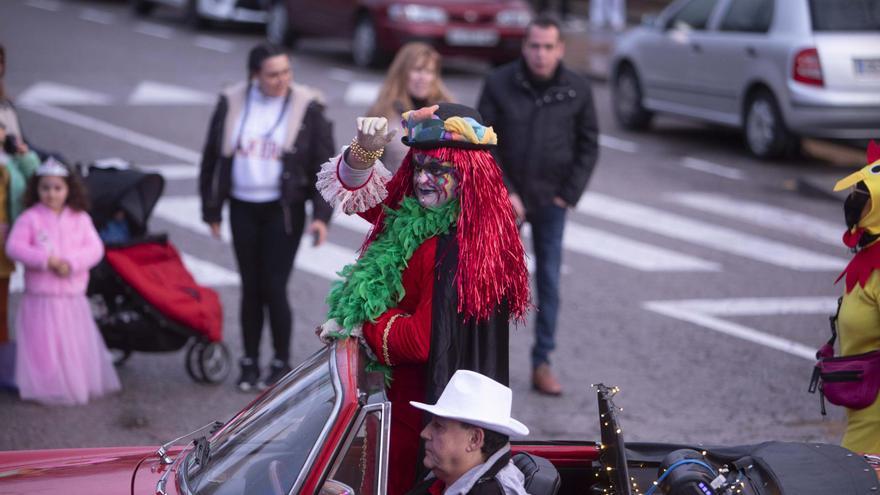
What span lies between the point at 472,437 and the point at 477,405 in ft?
0.35

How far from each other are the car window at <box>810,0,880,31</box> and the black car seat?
1050 cm

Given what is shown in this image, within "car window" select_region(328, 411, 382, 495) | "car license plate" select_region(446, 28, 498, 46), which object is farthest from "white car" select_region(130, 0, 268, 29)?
"car window" select_region(328, 411, 382, 495)

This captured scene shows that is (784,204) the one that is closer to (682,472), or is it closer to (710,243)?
(710,243)

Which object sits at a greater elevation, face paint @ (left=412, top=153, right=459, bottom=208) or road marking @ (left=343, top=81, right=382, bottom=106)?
face paint @ (left=412, top=153, right=459, bottom=208)

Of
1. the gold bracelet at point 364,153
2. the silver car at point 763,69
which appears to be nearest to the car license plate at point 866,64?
the silver car at point 763,69

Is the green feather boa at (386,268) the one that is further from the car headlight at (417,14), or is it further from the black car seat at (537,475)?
the car headlight at (417,14)

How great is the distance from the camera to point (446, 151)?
4621mm

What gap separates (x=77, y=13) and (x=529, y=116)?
19561 millimetres

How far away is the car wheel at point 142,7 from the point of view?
2579 cm

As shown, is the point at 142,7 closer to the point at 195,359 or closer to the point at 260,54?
the point at 195,359

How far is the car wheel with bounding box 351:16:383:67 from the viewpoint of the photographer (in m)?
19.8

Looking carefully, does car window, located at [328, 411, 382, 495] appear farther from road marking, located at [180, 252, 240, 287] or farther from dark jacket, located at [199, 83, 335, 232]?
road marking, located at [180, 252, 240, 287]

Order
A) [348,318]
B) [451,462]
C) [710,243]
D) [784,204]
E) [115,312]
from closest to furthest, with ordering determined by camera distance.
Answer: [451,462], [348,318], [115,312], [710,243], [784,204]

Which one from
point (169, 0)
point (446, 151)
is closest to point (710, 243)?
point (446, 151)
